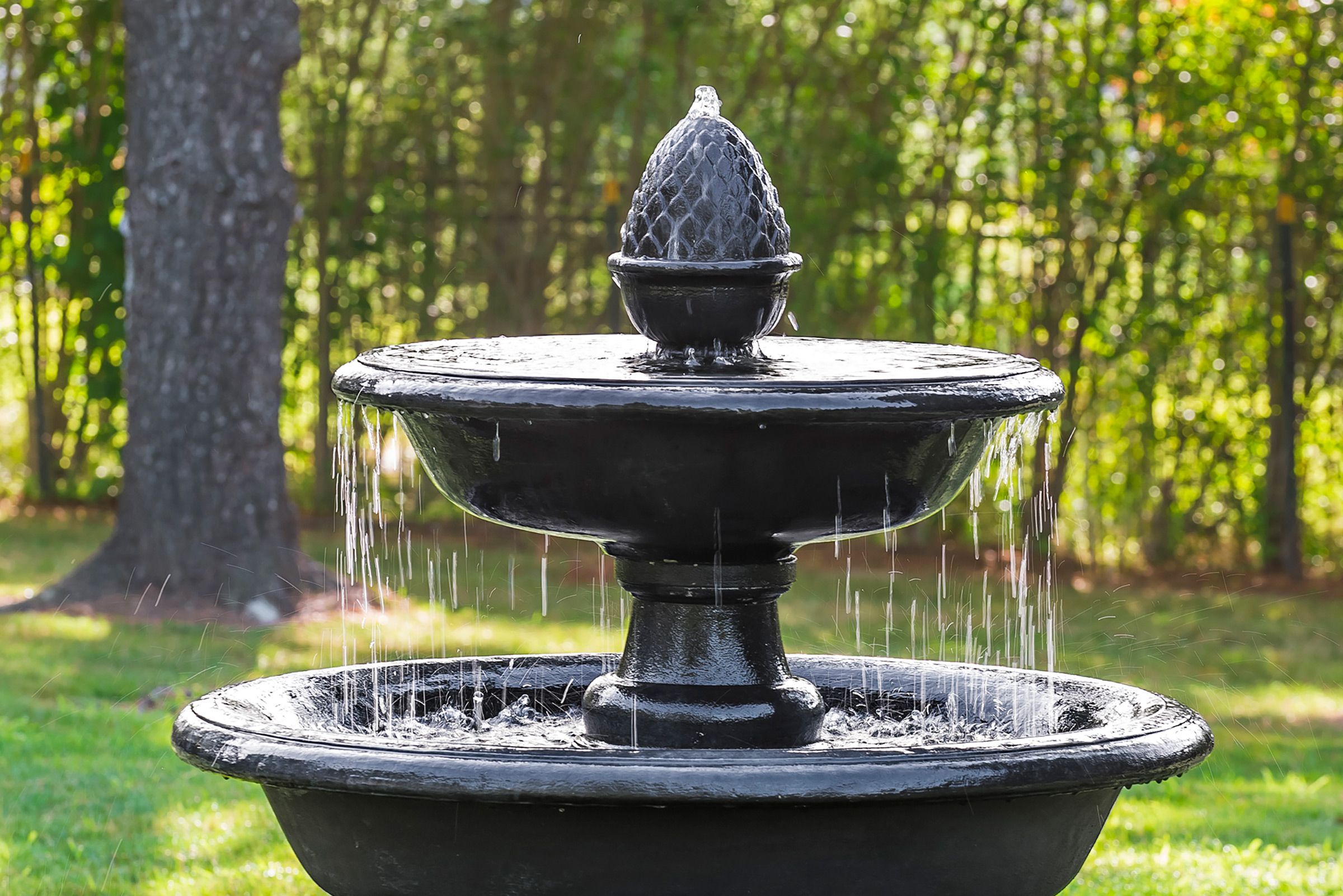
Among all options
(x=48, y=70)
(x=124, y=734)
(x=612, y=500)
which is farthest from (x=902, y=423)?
(x=48, y=70)

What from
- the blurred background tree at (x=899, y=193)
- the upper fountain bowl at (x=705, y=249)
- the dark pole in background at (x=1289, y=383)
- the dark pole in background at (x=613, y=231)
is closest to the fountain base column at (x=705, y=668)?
the upper fountain bowl at (x=705, y=249)

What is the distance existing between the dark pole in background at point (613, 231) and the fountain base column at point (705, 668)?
19.6 feet

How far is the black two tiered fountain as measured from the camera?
2.39 metres

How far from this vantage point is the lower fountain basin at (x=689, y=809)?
233cm

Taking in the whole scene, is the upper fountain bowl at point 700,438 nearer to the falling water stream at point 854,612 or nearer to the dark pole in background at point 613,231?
the falling water stream at point 854,612

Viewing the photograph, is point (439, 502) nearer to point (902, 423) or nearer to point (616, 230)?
point (616, 230)

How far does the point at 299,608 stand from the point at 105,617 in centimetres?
83

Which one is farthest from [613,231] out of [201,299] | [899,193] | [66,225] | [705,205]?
[705,205]

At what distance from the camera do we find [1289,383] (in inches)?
332

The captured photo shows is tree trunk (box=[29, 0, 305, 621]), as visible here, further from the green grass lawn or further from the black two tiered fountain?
the black two tiered fountain

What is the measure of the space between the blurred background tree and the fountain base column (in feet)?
18.7

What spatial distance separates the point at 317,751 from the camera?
→ 2449mm

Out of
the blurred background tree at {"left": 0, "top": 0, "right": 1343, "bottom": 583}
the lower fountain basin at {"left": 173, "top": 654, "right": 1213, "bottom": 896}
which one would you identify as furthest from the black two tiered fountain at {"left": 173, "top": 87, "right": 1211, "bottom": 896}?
the blurred background tree at {"left": 0, "top": 0, "right": 1343, "bottom": 583}

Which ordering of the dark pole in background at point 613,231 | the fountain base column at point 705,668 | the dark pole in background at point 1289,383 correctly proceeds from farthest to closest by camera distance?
the dark pole in background at point 613,231, the dark pole in background at point 1289,383, the fountain base column at point 705,668
